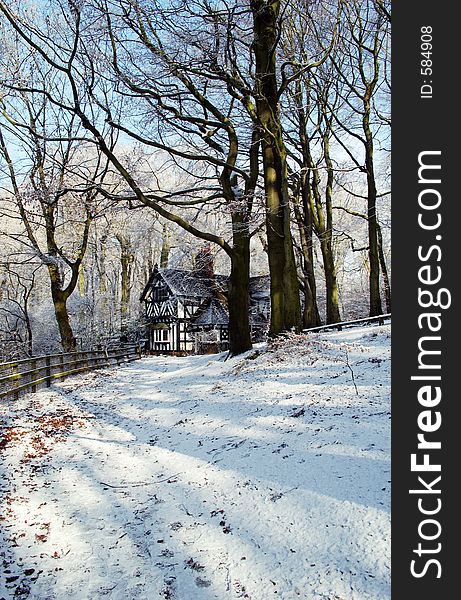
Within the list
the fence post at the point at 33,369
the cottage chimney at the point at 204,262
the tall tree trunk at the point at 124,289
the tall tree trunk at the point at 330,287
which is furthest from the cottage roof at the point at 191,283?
the fence post at the point at 33,369

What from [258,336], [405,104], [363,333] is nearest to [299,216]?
[363,333]

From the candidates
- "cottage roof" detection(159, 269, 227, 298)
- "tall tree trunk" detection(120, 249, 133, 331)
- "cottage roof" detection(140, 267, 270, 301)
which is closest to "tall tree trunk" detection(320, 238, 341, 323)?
"cottage roof" detection(140, 267, 270, 301)

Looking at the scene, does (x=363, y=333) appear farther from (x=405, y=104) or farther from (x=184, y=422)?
(x=405, y=104)

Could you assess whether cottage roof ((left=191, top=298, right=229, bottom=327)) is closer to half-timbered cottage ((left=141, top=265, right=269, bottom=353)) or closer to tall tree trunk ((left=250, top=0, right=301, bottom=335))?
half-timbered cottage ((left=141, top=265, right=269, bottom=353))

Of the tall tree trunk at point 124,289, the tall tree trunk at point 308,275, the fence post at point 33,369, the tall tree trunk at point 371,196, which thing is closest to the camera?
the fence post at point 33,369

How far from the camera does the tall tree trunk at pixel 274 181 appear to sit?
11.8 m

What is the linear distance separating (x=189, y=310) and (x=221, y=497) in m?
30.2

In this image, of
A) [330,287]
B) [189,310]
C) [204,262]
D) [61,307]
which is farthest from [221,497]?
[189,310]

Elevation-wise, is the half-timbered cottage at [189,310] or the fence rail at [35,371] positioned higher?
the half-timbered cottage at [189,310]

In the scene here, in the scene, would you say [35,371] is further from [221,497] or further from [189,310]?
[189,310]

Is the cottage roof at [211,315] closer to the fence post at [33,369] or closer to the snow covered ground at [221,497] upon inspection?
the fence post at [33,369]

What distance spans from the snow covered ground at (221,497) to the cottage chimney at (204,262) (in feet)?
78.1

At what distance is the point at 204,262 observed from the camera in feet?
110

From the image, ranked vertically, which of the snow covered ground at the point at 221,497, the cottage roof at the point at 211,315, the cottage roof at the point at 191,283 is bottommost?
the snow covered ground at the point at 221,497
